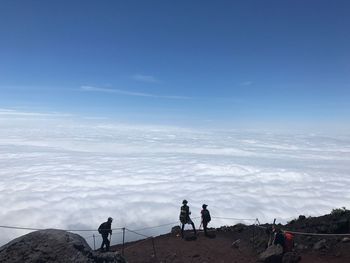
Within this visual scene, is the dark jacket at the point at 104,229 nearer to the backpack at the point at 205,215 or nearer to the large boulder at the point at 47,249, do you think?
the backpack at the point at 205,215

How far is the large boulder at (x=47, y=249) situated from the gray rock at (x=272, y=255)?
662cm

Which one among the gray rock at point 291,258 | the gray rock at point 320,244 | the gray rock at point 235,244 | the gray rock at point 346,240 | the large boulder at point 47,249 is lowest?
the gray rock at point 235,244

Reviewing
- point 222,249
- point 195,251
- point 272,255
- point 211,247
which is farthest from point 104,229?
point 272,255

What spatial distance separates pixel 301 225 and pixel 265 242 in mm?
2928

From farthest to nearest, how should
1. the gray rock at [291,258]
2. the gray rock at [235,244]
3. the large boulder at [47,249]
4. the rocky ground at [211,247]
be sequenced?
the gray rock at [235,244] → the gray rock at [291,258] → the rocky ground at [211,247] → the large boulder at [47,249]

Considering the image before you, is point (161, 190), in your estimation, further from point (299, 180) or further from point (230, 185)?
point (299, 180)

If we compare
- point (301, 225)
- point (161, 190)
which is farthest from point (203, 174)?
point (301, 225)

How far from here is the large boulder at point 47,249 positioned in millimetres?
7793

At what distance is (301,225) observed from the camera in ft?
51.7

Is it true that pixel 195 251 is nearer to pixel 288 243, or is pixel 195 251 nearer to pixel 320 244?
pixel 288 243

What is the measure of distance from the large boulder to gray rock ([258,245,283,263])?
6615mm

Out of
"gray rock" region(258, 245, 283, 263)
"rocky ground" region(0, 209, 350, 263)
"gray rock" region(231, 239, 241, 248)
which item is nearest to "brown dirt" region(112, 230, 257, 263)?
"rocky ground" region(0, 209, 350, 263)

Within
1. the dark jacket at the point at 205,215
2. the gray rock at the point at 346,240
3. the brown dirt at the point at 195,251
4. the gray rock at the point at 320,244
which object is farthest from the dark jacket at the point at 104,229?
the gray rock at the point at 346,240

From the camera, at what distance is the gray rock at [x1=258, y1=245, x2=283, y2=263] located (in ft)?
39.4
